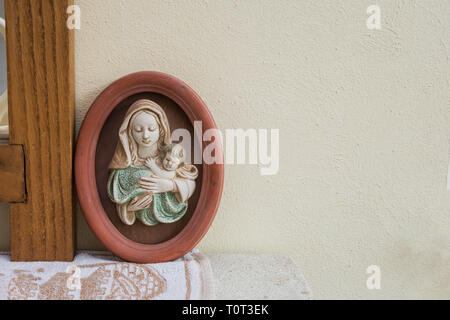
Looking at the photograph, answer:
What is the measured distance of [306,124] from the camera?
26.3 inches

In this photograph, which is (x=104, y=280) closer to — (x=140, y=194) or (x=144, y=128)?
(x=140, y=194)

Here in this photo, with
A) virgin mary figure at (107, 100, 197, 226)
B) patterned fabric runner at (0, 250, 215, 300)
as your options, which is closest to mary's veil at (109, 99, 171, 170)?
virgin mary figure at (107, 100, 197, 226)

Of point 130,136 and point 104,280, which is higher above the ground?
point 130,136

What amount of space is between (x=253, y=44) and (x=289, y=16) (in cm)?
9

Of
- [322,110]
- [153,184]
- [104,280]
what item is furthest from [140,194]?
[322,110]

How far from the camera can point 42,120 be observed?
599mm

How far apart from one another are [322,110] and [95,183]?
0.46 metres

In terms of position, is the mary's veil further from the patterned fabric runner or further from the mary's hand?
the patterned fabric runner

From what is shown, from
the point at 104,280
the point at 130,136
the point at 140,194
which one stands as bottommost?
the point at 104,280

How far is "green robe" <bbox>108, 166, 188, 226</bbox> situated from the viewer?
60 cm

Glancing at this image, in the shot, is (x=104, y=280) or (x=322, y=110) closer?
(x=104, y=280)

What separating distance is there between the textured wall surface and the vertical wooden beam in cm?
5

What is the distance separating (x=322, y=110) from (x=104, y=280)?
513 mm

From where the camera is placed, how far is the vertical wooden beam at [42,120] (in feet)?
1.91
